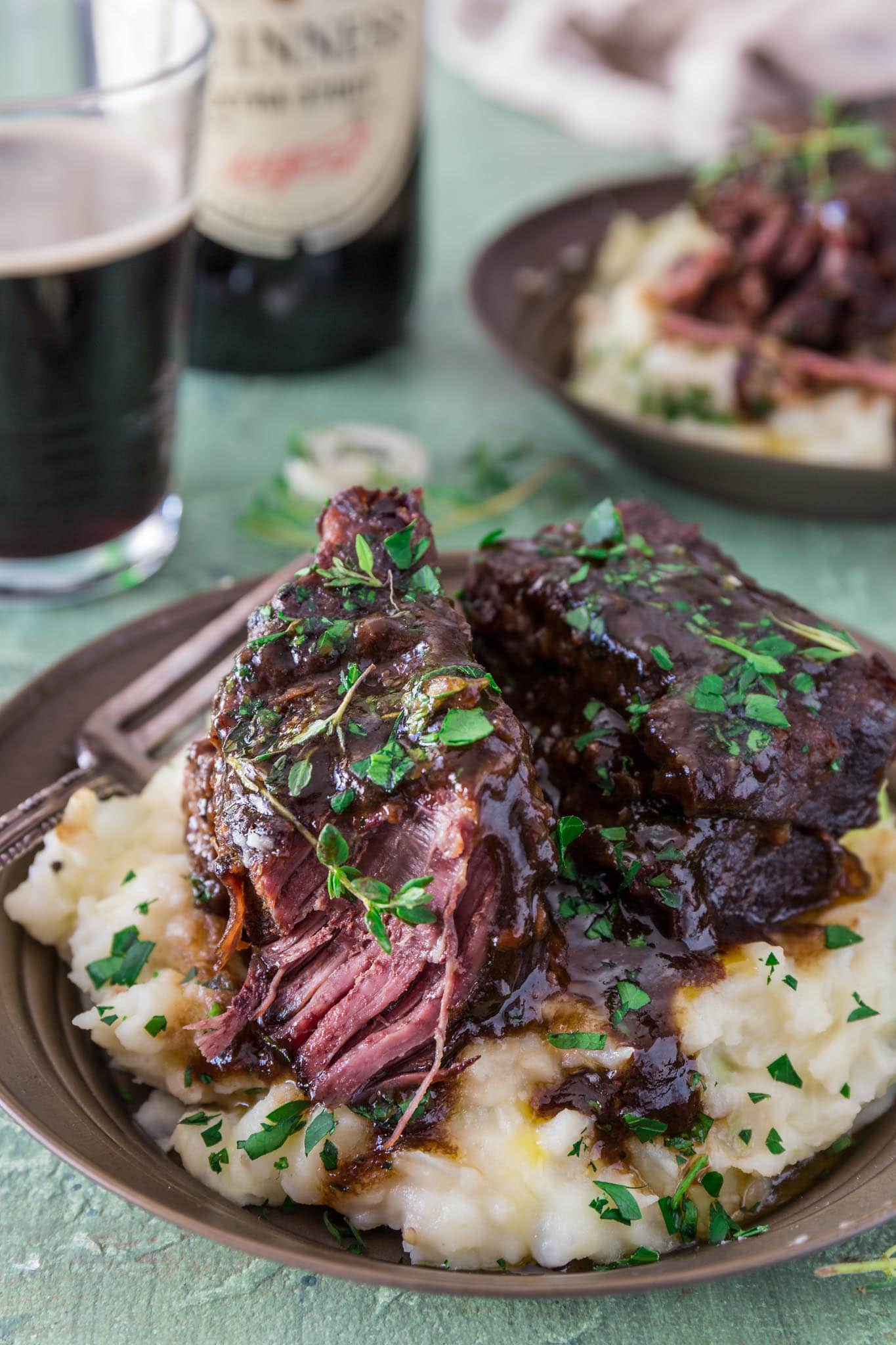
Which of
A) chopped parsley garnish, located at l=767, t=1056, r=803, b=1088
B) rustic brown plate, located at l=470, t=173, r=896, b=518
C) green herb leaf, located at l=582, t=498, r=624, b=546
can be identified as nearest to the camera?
chopped parsley garnish, located at l=767, t=1056, r=803, b=1088

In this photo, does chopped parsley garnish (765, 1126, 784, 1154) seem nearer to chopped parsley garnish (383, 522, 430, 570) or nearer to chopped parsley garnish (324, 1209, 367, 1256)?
chopped parsley garnish (324, 1209, 367, 1256)

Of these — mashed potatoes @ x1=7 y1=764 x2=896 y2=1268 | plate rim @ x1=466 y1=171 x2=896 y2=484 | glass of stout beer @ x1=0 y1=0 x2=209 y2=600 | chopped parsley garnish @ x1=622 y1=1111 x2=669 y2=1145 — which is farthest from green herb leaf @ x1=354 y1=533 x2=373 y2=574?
plate rim @ x1=466 y1=171 x2=896 y2=484

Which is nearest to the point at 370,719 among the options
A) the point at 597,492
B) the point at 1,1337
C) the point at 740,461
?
the point at 1,1337

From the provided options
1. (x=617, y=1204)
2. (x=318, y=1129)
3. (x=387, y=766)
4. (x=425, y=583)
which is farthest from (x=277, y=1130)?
(x=425, y=583)

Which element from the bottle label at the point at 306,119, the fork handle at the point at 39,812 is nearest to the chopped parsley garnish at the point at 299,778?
the fork handle at the point at 39,812

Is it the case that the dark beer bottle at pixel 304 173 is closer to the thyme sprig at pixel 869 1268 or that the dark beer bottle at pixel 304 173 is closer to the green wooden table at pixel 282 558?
the green wooden table at pixel 282 558

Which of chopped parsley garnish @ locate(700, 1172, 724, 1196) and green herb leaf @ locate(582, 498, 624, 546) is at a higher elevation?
green herb leaf @ locate(582, 498, 624, 546)

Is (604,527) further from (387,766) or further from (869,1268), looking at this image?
(869,1268)

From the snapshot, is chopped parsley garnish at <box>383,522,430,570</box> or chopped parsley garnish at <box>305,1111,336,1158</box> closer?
chopped parsley garnish at <box>305,1111,336,1158</box>
